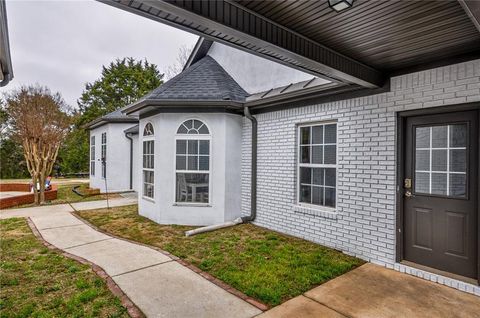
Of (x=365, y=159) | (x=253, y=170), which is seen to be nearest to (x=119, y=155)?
(x=253, y=170)

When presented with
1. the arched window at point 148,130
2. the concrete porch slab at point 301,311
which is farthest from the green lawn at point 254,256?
the arched window at point 148,130

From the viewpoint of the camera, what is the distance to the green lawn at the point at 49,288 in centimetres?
284

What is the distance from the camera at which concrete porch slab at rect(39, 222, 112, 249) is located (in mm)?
5168

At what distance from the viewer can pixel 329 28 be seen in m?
2.81

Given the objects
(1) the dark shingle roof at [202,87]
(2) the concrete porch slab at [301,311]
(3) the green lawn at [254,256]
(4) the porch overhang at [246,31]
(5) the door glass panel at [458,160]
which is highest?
(1) the dark shingle roof at [202,87]

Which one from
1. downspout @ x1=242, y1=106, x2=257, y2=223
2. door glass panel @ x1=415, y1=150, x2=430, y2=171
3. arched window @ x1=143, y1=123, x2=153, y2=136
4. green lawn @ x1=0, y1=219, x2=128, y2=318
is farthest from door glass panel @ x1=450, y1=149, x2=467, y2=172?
arched window @ x1=143, y1=123, x2=153, y2=136

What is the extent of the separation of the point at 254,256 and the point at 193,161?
9.69 ft

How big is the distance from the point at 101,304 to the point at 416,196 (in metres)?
4.31

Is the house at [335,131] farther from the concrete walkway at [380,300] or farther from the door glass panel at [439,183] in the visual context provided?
the concrete walkway at [380,300]

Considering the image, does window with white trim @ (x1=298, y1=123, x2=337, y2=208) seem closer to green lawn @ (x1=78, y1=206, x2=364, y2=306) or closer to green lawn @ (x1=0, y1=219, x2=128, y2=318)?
green lawn @ (x1=78, y1=206, x2=364, y2=306)

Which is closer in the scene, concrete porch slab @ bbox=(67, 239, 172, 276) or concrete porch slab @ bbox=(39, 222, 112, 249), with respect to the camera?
concrete porch slab @ bbox=(67, 239, 172, 276)

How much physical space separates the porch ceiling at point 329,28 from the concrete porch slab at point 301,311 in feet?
8.98

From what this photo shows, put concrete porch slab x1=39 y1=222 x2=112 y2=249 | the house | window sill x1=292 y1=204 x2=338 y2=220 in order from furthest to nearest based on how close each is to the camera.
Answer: concrete porch slab x1=39 y1=222 x2=112 y2=249 < window sill x1=292 y1=204 x2=338 y2=220 < the house

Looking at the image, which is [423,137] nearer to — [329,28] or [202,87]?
[329,28]
